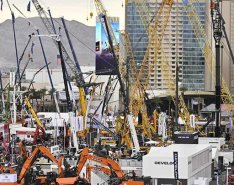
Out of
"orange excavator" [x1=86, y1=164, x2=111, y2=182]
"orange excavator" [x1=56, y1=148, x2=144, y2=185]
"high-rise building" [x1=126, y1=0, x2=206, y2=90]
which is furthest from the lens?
"high-rise building" [x1=126, y1=0, x2=206, y2=90]

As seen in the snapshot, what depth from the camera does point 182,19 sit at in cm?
19738

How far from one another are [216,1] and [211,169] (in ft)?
87.1

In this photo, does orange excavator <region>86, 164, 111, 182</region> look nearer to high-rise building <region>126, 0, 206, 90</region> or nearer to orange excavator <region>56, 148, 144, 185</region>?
orange excavator <region>56, 148, 144, 185</region>

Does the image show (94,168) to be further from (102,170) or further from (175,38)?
(175,38)

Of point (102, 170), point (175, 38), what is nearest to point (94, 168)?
point (102, 170)

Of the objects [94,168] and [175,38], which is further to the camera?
[175,38]

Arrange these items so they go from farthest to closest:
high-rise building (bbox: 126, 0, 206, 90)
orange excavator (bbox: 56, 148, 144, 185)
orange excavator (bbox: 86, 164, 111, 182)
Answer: high-rise building (bbox: 126, 0, 206, 90) < orange excavator (bbox: 86, 164, 111, 182) < orange excavator (bbox: 56, 148, 144, 185)

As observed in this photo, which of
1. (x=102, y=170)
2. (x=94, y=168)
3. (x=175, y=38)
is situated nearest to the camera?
(x=102, y=170)

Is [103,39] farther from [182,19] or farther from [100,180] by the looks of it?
[182,19]

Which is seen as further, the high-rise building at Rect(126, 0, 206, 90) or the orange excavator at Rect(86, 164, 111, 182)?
the high-rise building at Rect(126, 0, 206, 90)

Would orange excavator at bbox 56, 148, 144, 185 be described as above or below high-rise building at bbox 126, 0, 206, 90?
below

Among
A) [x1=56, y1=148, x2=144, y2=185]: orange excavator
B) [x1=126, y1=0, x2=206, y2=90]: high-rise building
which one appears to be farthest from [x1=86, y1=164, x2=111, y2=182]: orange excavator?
[x1=126, y1=0, x2=206, y2=90]: high-rise building

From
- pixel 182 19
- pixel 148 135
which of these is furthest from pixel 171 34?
pixel 148 135

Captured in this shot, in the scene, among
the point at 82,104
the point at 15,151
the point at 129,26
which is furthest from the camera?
the point at 129,26
